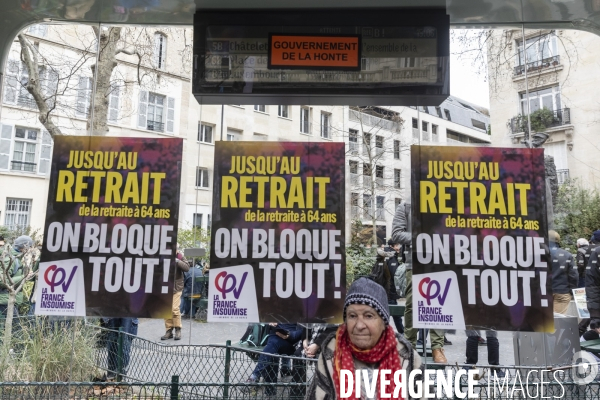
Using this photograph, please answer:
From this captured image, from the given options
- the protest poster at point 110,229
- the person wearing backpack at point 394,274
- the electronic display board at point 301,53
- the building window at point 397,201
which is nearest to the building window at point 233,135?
the electronic display board at point 301,53

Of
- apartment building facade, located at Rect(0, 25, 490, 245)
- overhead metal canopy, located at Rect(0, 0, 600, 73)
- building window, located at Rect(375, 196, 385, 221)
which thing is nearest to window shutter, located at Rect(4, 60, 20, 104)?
apartment building facade, located at Rect(0, 25, 490, 245)

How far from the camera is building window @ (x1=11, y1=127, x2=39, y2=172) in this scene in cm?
445

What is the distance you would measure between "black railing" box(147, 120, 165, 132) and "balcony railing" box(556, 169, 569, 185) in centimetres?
307

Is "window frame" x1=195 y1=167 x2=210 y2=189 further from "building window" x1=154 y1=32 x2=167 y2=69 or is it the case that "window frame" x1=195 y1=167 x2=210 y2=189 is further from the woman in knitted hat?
the woman in knitted hat

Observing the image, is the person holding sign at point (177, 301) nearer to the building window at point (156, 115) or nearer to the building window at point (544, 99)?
the building window at point (156, 115)

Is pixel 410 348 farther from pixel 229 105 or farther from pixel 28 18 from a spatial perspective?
pixel 28 18

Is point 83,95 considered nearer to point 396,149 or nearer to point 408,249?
point 396,149

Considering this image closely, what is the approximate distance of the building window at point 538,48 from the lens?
11.8 feet

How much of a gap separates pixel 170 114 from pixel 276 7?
1.29 metres

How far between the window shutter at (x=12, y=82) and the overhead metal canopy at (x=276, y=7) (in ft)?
4.37

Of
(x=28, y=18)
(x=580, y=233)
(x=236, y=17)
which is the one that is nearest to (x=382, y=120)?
(x=236, y=17)

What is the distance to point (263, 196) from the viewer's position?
10.5 ft

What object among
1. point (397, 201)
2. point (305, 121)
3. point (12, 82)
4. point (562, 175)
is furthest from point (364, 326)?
point (12, 82)

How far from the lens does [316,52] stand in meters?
3.19
